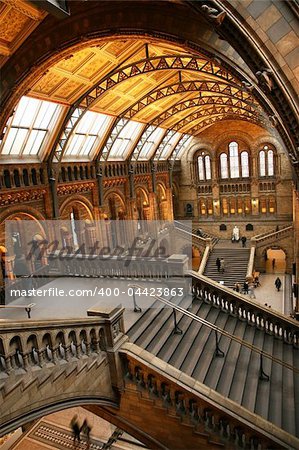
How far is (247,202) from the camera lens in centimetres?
3566

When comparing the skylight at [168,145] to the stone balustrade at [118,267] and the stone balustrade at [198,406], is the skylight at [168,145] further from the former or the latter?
the stone balustrade at [198,406]

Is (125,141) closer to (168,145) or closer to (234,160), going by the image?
(168,145)

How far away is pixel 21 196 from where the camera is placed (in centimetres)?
1634

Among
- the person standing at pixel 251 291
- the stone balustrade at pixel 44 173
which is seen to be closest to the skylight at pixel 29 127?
the stone balustrade at pixel 44 173

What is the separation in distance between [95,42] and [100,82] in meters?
4.90

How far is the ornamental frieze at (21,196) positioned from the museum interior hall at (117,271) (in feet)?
0.28

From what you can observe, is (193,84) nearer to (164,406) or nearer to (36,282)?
(36,282)

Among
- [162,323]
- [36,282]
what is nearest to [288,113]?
[162,323]

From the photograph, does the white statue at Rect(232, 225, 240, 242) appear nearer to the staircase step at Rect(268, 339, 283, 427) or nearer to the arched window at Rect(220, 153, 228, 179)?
the arched window at Rect(220, 153, 228, 179)

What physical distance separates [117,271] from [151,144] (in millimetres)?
21081

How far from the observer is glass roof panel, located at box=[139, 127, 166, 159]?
2959 centimetres

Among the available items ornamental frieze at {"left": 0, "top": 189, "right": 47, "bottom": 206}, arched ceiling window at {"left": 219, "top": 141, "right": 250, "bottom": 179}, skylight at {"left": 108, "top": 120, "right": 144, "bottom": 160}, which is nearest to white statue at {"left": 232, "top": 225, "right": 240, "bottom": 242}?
arched ceiling window at {"left": 219, "top": 141, "right": 250, "bottom": 179}

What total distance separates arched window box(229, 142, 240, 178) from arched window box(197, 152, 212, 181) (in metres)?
2.28

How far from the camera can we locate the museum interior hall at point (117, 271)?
19.7ft
